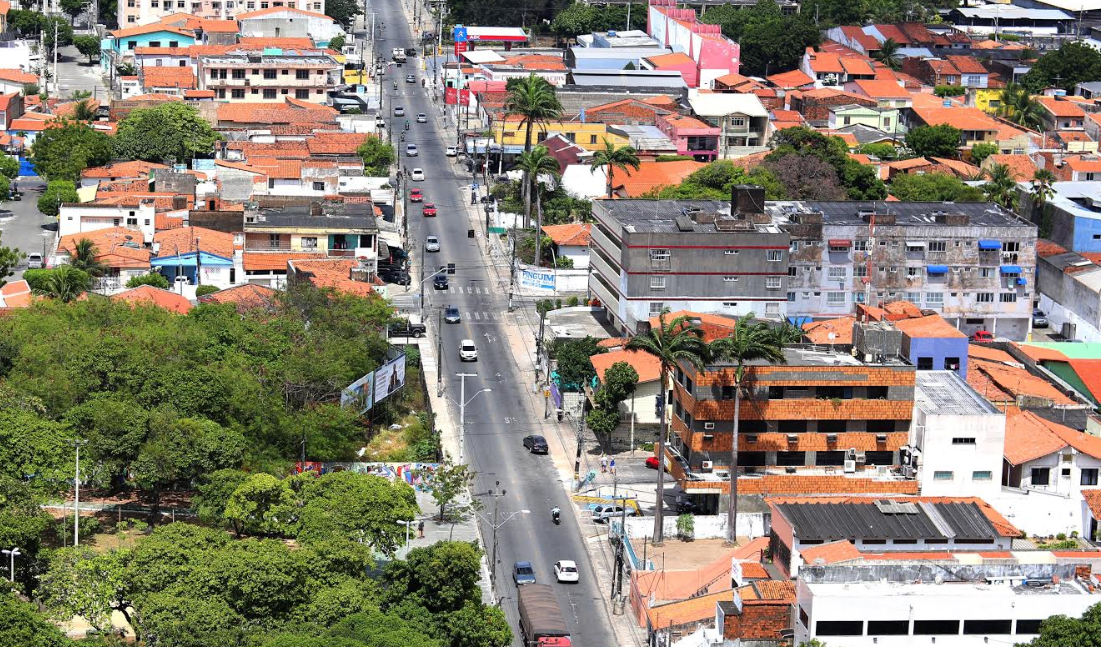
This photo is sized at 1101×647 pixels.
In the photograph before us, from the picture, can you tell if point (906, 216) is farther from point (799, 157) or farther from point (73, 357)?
point (73, 357)

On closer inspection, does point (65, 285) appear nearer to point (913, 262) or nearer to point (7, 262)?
point (7, 262)

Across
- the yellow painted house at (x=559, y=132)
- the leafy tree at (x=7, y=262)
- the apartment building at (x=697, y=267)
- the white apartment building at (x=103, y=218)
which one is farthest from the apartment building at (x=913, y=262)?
the leafy tree at (x=7, y=262)

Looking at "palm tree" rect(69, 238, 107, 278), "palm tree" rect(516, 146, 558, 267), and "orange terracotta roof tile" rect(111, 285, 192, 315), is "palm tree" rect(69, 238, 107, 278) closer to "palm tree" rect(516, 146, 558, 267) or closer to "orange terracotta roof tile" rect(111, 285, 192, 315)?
"orange terracotta roof tile" rect(111, 285, 192, 315)

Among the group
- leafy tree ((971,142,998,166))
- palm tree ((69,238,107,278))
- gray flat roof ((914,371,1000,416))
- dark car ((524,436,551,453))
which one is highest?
leafy tree ((971,142,998,166))

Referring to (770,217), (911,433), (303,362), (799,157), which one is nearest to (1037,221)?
(799,157)

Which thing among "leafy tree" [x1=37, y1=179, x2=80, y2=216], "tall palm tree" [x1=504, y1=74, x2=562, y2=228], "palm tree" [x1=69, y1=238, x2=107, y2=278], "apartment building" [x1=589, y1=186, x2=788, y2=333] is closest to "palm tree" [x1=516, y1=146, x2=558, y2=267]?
"tall palm tree" [x1=504, y1=74, x2=562, y2=228]

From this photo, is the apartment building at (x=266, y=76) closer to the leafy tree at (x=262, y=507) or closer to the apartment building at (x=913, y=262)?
the apartment building at (x=913, y=262)
